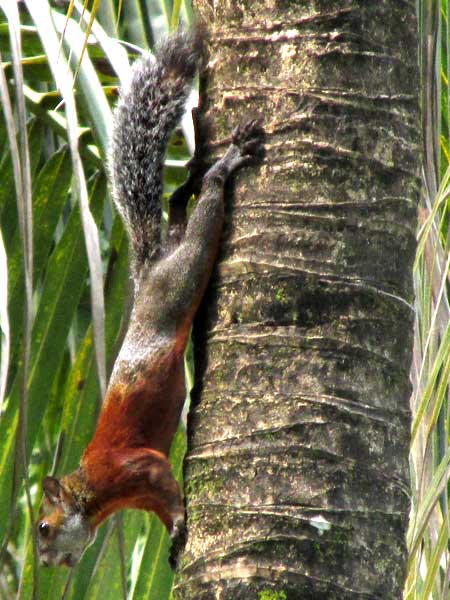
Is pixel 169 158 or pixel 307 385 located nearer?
pixel 307 385

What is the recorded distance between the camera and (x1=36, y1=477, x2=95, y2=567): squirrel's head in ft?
9.26

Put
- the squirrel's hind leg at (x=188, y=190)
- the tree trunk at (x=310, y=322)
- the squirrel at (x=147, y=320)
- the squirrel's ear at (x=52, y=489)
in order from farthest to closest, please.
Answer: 1. the squirrel's ear at (x=52, y=489)
2. the squirrel at (x=147, y=320)
3. the squirrel's hind leg at (x=188, y=190)
4. the tree trunk at (x=310, y=322)

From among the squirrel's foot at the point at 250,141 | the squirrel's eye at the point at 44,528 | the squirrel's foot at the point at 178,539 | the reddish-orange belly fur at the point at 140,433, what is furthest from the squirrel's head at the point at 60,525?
the squirrel's foot at the point at 250,141

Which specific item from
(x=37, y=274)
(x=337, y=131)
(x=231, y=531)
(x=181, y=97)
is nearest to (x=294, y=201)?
(x=337, y=131)

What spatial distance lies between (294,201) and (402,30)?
1.39ft

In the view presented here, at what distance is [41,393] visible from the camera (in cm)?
257

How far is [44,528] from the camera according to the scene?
306 centimetres

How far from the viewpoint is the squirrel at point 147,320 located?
2551mm

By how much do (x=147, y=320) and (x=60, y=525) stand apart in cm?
76

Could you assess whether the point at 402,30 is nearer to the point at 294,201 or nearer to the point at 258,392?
the point at 294,201

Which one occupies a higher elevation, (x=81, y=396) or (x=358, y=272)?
(x=358, y=272)

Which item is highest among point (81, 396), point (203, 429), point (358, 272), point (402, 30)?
point (402, 30)

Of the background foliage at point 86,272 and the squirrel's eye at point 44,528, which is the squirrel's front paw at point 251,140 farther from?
the squirrel's eye at point 44,528

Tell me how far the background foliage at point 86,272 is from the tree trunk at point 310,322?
137mm
